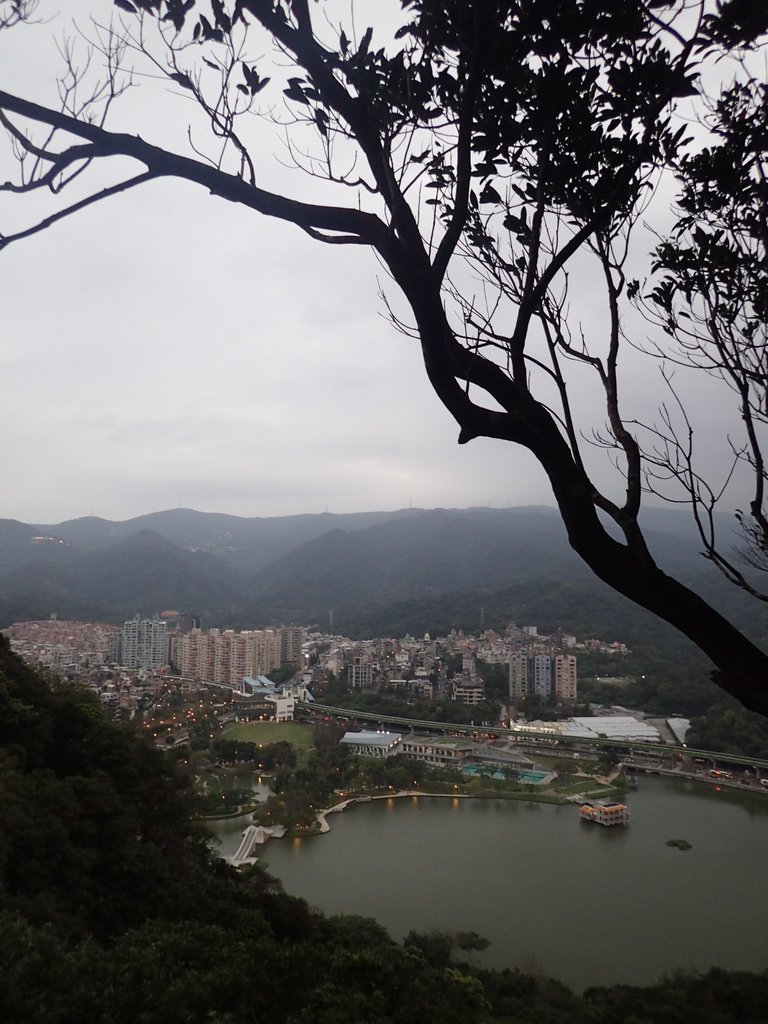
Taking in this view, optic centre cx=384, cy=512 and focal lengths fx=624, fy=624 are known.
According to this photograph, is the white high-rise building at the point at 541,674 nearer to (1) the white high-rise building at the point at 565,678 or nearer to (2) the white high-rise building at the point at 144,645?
(1) the white high-rise building at the point at 565,678

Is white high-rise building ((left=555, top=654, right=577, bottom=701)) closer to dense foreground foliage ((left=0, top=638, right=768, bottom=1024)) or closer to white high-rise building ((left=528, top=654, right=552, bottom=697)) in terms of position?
white high-rise building ((left=528, top=654, right=552, bottom=697))

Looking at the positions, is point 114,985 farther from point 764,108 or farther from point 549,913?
point 549,913

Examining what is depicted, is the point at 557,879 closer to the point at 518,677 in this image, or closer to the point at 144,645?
the point at 518,677

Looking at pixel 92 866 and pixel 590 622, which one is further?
pixel 590 622

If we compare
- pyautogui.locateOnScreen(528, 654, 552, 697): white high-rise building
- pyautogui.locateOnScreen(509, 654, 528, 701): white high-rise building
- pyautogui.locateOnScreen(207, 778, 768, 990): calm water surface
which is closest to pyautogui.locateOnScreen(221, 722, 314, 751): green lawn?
pyautogui.locateOnScreen(207, 778, 768, 990): calm water surface

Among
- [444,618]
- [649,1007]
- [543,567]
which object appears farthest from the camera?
[543,567]

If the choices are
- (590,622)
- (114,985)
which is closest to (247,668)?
(590,622)
